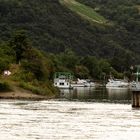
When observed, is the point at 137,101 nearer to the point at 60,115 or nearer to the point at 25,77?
the point at 60,115

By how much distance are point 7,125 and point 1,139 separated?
10.8 metres

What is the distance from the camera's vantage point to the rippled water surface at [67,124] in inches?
2135

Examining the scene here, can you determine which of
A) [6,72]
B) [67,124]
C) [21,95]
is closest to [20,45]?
[6,72]

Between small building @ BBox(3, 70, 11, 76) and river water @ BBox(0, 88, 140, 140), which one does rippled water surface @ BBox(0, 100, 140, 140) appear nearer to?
river water @ BBox(0, 88, 140, 140)

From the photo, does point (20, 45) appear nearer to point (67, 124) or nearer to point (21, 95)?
point (21, 95)

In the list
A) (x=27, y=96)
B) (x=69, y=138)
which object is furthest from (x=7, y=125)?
(x=27, y=96)

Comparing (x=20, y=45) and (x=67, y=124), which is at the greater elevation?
(x=20, y=45)

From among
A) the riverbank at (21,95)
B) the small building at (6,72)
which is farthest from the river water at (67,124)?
the small building at (6,72)

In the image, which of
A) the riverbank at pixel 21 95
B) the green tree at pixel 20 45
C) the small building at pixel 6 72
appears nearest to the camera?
the riverbank at pixel 21 95

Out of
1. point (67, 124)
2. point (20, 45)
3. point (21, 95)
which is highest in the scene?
point (20, 45)

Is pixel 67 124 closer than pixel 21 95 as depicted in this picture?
Yes

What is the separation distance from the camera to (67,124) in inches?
2522

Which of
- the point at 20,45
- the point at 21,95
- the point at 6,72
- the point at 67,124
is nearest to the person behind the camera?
the point at 67,124

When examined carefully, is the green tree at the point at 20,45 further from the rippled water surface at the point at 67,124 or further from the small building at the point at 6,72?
the rippled water surface at the point at 67,124
